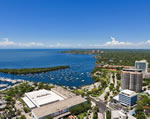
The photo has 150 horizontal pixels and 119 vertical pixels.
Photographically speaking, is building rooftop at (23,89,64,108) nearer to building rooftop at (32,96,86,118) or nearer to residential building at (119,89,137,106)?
building rooftop at (32,96,86,118)

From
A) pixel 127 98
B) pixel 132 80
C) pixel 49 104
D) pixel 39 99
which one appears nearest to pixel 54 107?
pixel 49 104

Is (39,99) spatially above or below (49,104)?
above

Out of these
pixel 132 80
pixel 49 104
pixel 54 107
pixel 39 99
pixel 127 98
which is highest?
pixel 132 80

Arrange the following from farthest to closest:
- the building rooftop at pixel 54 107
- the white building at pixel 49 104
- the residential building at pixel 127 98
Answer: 1. the residential building at pixel 127 98
2. the white building at pixel 49 104
3. the building rooftop at pixel 54 107

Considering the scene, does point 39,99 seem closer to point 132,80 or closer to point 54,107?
point 54,107

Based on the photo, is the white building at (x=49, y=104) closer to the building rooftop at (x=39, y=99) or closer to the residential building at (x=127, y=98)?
the building rooftop at (x=39, y=99)

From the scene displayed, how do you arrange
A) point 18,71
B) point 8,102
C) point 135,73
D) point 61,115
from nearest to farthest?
point 61,115
point 8,102
point 135,73
point 18,71

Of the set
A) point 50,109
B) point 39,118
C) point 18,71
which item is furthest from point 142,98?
point 18,71

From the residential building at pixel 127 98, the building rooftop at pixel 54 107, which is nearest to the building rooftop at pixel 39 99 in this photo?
the building rooftop at pixel 54 107

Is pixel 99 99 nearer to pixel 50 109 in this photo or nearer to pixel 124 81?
pixel 124 81
